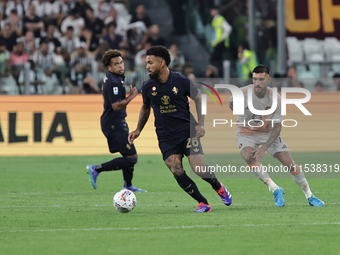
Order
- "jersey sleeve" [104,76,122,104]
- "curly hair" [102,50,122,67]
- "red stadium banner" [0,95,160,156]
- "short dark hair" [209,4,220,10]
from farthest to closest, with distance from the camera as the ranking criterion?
"short dark hair" [209,4,220,10]
"red stadium banner" [0,95,160,156]
"curly hair" [102,50,122,67]
"jersey sleeve" [104,76,122,104]

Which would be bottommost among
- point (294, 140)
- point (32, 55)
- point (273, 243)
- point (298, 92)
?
point (273, 243)

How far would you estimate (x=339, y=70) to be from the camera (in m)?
15.8

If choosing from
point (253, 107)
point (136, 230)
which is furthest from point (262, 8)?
point (136, 230)

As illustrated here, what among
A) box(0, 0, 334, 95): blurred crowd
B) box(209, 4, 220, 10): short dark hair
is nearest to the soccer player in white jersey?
box(0, 0, 334, 95): blurred crowd

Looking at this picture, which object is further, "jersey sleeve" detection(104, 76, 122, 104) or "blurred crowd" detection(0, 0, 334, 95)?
"blurred crowd" detection(0, 0, 334, 95)

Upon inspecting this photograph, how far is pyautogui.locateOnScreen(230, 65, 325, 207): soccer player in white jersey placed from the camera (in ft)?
26.4

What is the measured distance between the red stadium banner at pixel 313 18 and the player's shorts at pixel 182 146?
1525cm

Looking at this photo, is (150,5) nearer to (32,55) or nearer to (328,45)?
(32,55)

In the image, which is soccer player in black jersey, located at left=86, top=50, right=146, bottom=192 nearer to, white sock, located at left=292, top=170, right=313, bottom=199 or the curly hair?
the curly hair

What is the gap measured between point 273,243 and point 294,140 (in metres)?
10.2

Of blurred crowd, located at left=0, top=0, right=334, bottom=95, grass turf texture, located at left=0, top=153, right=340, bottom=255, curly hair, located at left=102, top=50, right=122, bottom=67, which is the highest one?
blurred crowd, located at left=0, top=0, right=334, bottom=95

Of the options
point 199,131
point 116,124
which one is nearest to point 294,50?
point 116,124

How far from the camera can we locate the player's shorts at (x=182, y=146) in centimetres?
743

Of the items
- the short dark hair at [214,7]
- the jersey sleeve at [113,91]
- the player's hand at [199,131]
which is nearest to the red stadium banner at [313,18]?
the short dark hair at [214,7]
